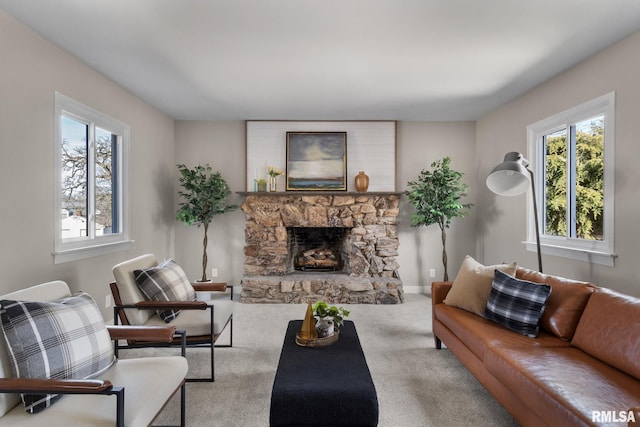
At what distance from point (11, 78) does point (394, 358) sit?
3.70 m

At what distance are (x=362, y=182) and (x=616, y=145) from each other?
2891 millimetres

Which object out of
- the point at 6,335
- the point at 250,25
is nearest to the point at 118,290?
the point at 6,335

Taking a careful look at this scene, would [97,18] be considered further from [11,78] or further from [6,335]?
[6,335]

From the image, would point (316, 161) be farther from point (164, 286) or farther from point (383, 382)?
point (383, 382)

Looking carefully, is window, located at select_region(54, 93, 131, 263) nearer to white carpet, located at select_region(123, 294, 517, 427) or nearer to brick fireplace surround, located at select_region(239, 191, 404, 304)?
white carpet, located at select_region(123, 294, 517, 427)

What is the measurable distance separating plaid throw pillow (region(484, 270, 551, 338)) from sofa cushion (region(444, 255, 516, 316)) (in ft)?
0.41

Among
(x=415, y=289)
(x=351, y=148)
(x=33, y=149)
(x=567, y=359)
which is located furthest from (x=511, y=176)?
(x=33, y=149)

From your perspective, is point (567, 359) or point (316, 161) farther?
point (316, 161)

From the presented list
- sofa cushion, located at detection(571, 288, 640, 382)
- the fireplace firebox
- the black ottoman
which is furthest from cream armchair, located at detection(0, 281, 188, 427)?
the fireplace firebox

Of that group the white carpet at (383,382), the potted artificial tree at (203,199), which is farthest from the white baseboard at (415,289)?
the potted artificial tree at (203,199)

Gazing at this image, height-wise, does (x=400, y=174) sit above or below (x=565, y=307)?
above

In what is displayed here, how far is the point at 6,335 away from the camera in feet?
4.71

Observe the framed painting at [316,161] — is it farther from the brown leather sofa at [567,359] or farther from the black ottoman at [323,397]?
the black ottoman at [323,397]

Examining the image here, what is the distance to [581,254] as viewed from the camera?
10.6 feet
